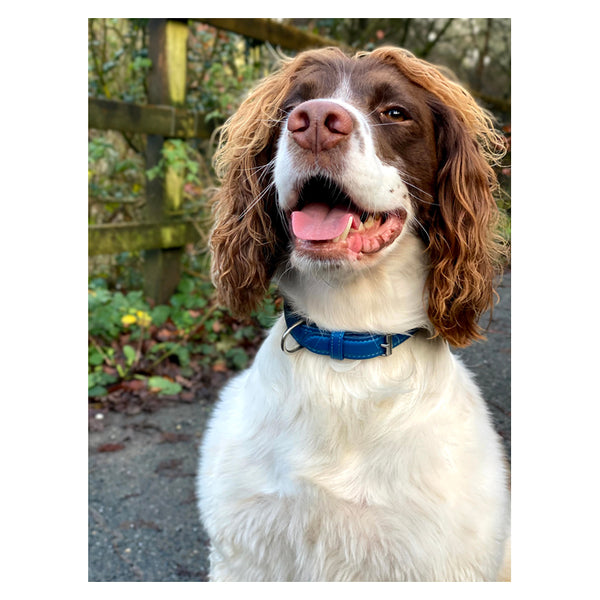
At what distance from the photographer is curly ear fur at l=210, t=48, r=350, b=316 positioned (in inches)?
75.6

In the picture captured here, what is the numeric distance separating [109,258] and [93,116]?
861 mm

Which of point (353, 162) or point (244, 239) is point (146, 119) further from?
point (353, 162)

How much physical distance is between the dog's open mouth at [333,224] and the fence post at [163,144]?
2.30 m

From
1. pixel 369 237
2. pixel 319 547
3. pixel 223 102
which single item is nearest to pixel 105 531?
pixel 319 547

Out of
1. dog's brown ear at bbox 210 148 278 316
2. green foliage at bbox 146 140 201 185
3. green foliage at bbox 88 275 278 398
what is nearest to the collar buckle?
dog's brown ear at bbox 210 148 278 316

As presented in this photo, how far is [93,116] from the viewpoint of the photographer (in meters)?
3.16

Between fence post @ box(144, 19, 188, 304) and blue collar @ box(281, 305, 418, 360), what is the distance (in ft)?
7.33

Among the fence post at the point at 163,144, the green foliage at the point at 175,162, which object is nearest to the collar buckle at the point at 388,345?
the green foliage at the point at 175,162

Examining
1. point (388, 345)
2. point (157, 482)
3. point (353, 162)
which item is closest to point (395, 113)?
point (353, 162)

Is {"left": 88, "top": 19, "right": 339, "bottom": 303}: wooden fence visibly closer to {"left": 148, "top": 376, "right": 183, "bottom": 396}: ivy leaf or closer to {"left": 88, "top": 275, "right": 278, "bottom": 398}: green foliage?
{"left": 88, "top": 275, "right": 278, "bottom": 398}: green foliage

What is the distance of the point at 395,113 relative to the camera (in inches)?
69.6

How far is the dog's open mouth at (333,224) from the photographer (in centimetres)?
160

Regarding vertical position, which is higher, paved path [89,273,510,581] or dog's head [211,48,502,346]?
dog's head [211,48,502,346]
